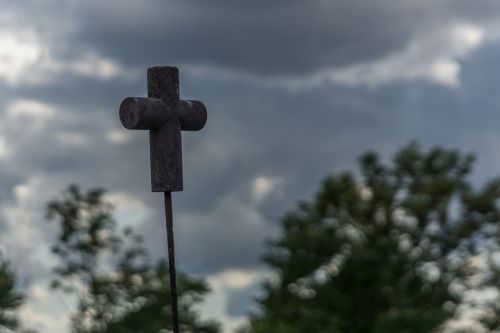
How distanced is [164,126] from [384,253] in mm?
14105

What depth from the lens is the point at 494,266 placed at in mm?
26766

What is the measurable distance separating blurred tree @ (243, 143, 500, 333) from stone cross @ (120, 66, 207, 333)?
11508 millimetres

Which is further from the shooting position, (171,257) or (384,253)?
(384,253)

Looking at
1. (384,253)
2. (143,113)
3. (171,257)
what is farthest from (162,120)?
(384,253)

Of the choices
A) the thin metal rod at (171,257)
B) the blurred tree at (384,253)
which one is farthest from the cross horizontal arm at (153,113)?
the blurred tree at (384,253)

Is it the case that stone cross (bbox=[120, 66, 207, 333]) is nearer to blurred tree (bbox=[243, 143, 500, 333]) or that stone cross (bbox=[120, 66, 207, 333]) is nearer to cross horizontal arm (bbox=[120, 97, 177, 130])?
cross horizontal arm (bbox=[120, 97, 177, 130])

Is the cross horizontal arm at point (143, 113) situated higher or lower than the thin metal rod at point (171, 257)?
higher

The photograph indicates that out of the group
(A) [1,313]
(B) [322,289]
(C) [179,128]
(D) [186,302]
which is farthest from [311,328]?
(C) [179,128]

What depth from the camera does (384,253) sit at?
78.9ft

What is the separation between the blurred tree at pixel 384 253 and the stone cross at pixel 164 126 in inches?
453

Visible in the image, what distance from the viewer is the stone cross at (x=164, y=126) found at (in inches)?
415

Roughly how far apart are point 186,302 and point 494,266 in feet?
26.1

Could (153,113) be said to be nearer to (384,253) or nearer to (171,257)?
(171,257)

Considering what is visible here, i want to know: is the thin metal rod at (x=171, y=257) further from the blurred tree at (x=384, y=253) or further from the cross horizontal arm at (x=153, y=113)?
the blurred tree at (x=384, y=253)
